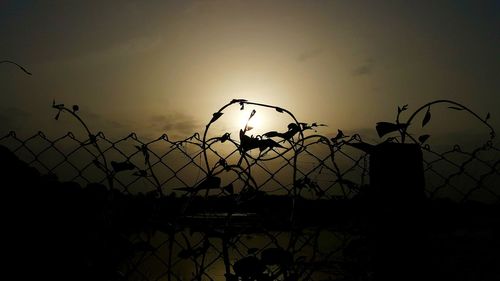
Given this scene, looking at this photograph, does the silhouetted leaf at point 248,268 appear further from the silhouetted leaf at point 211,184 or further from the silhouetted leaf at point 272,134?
the silhouetted leaf at point 272,134

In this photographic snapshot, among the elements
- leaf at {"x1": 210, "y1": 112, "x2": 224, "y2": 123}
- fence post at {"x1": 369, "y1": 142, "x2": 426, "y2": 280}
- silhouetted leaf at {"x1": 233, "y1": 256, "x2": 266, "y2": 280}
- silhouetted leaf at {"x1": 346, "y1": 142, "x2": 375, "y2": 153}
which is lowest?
silhouetted leaf at {"x1": 233, "y1": 256, "x2": 266, "y2": 280}

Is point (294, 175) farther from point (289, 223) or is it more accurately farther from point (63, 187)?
point (63, 187)

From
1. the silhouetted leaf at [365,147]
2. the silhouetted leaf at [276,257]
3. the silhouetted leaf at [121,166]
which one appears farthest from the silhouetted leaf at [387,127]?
the silhouetted leaf at [121,166]

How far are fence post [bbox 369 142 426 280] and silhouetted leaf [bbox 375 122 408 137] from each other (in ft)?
0.47

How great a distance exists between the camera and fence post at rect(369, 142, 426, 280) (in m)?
1.48

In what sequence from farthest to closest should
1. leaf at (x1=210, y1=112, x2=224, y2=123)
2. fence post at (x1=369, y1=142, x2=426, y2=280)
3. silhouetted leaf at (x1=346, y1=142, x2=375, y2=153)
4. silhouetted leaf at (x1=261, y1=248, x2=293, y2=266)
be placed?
leaf at (x1=210, y1=112, x2=224, y2=123), silhouetted leaf at (x1=261, y1=248, x2=293, y2=266), silhouetted leaf at (x1=346, y1=142, x2=375, y2=153), fence post at (x1=369, y1=142, x2=426, y2=280)

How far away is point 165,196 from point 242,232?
17.3 inches

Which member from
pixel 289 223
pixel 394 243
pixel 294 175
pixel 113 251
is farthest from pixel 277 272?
pixel 113 251

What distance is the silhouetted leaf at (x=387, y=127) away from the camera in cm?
167

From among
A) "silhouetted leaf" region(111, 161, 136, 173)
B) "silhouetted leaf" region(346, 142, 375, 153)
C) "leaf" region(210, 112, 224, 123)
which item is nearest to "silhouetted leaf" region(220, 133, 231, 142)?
"leaf" region(210, 112, 224, 123)

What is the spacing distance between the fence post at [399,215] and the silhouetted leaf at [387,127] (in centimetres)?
14

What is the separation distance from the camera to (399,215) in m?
1.49

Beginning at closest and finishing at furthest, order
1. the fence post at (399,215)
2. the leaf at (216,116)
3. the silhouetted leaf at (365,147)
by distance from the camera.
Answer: the fence post at (399,215) → the silhouetted leaf at (365,147) → the leaf at (216,116)

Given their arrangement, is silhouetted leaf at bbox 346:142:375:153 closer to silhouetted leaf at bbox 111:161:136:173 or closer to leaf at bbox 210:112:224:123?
leaf at bbox 210:112:224:123
